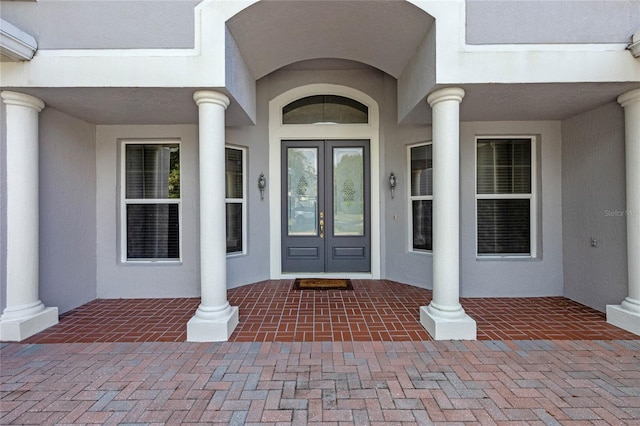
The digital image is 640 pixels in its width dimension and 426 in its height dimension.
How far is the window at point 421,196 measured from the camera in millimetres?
5043

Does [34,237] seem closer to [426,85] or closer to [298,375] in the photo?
[298,375]

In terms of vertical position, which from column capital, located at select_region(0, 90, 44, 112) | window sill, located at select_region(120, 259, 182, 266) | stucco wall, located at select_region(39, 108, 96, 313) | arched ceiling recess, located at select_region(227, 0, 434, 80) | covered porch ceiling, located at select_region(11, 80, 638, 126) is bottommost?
window sill, located at select_region(120, 259, 182, 266)

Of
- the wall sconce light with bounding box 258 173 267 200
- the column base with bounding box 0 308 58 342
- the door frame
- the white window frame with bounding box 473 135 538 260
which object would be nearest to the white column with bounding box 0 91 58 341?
the column base with bounding box 0 308 58 342

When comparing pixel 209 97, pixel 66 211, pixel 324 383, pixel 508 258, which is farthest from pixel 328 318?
pixel 66 211

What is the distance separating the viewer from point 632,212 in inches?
137

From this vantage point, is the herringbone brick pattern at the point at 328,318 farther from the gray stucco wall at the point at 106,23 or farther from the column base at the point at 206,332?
the gray stucco wall at the point at 106,23

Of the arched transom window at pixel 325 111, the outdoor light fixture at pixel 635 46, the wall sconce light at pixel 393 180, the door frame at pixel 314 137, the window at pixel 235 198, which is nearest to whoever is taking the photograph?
the outdoor light fixture at pixel 635 46

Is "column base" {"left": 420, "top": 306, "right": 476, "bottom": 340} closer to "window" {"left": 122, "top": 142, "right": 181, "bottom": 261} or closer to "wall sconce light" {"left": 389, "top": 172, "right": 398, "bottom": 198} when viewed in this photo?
"wall sconce light" {"left": 389, "top": 172, "right": 398, "bottom": 198}

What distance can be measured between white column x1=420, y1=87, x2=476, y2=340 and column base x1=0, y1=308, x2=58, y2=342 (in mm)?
4255

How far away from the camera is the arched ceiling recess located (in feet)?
10.9

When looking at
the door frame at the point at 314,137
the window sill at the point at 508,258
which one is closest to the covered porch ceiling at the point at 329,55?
the door frame at the point at 314,137

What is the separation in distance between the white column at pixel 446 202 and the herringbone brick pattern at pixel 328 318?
35cm

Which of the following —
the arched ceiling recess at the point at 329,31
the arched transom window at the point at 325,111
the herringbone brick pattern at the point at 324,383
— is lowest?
the herringbone brick pattern at the point at 324,383

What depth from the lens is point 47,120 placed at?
149 inches
